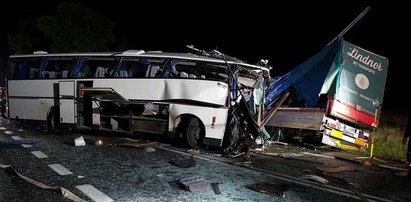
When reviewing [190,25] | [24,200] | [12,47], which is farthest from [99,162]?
[12,47]

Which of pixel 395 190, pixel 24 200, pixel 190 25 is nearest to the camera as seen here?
pixel 24 200

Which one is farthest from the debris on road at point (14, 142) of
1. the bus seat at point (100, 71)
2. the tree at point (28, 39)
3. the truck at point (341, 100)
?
the tree at point (28, 39)

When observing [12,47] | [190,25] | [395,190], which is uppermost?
[190,25]

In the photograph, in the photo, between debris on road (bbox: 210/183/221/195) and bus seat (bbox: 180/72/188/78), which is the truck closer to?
bus seat (bbox: 180/72/188/78)

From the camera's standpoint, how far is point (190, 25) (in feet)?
91.1

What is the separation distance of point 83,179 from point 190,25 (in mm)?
23388

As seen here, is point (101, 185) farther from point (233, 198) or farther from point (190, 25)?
point (190, 25)

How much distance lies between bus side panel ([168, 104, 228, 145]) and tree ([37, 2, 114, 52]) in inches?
649

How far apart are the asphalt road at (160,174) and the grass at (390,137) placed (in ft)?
4.90

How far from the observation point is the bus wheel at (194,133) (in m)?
8.77

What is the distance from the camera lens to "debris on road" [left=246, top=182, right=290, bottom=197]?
5.06 metres

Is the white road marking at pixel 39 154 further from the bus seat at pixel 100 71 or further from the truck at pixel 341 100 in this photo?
the truck at pixel 341 100

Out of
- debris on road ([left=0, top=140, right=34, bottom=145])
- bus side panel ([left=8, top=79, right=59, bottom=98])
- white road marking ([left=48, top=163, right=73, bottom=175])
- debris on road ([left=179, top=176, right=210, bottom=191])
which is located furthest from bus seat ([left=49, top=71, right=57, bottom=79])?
debris on road ([left=179, top=176, right=210, bottom=191])

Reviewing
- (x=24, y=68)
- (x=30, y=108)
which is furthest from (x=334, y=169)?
(x=24, y=68)
